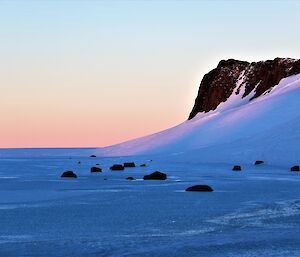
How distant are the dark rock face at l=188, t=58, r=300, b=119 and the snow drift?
4877 mm

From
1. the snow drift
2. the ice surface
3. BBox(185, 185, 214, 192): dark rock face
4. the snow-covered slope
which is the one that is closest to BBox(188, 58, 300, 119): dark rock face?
the snow drift

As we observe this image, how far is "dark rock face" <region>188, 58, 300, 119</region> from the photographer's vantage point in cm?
15532

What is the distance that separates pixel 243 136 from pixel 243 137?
2153 millimetres

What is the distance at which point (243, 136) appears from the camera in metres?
106

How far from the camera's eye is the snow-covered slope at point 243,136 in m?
87.5

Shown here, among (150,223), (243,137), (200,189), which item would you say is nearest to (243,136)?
(243,137)

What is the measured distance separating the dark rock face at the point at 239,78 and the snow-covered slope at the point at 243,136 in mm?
5944

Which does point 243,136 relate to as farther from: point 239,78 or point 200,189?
point 239,78

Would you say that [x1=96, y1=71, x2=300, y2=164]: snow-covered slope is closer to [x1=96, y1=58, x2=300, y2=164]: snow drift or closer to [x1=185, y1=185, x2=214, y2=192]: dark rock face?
[x1=96, y1=58, x2=300, y2=164]: snow drift

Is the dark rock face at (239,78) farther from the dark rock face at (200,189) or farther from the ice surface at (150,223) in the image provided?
the ice surface at (150,223)

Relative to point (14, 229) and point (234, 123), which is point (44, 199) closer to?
point (14, 229)

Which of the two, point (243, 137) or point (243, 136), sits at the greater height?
point (243, 136)

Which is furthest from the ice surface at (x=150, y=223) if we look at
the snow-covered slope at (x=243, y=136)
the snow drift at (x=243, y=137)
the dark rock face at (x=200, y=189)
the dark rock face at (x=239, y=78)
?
the dark rock face at (x=239, y=78)

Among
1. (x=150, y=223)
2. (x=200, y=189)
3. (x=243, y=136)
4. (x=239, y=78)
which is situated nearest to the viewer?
(x=150, y=223)
